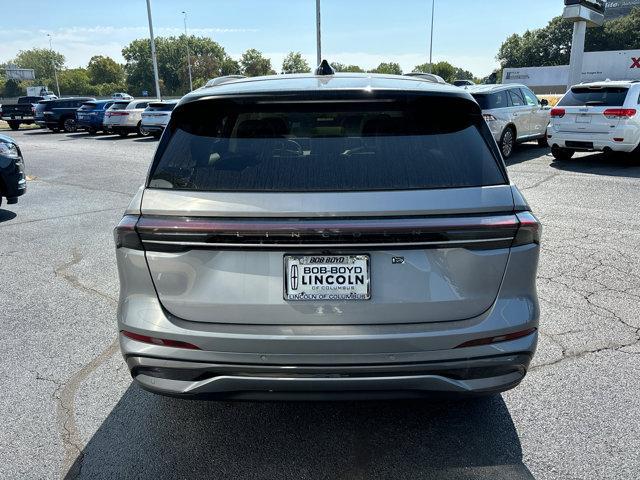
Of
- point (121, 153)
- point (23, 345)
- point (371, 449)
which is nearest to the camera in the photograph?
point (371, 449)

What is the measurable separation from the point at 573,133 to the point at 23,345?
11.8 m

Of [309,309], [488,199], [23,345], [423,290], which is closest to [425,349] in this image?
[423,290]

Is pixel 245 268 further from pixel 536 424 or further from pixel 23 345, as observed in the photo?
pixel 23 345

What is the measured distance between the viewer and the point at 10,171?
7805 millimetres

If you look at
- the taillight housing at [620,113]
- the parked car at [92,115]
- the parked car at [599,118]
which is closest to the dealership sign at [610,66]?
the parked car at [92,115]

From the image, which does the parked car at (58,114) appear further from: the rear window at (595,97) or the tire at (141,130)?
the rear window at (595,97)

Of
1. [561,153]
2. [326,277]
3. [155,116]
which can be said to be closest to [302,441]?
[326,277]

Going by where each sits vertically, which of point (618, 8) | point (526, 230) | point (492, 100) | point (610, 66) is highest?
point (618, 8)

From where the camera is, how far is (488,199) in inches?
90.5

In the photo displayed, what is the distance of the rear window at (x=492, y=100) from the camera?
1271 centimetres

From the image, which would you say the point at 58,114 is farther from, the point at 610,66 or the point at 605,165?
the point at 610,66

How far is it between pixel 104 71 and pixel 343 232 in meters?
150

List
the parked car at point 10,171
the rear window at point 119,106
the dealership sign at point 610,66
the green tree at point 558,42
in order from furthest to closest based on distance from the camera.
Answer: the green tree at point 558,42 → the dealership sign at point 610,66 → the rear window at point 119,106 → the parked car at point 10,171

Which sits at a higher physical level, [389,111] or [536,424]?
[389,111]
